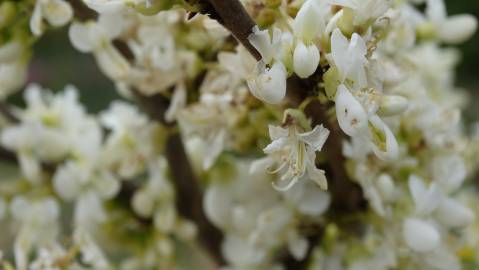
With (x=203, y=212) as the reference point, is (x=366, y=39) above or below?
above

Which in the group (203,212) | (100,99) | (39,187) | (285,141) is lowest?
(100,99)

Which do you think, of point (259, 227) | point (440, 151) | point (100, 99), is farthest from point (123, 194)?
point (100, 99)

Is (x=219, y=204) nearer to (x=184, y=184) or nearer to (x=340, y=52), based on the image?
(x=184, y=184)

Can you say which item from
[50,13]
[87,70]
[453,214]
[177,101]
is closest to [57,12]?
[50,13]

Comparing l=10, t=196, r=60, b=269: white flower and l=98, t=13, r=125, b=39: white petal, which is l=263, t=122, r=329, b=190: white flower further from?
l=10, t=196, r=60, b=269: white flower

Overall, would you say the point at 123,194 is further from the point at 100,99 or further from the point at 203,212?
the point at 100,99

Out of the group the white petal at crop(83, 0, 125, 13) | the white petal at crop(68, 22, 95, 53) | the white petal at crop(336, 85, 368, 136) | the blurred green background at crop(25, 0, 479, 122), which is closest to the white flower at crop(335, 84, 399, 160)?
the white petal at crop(336, 85, 368, 136)
